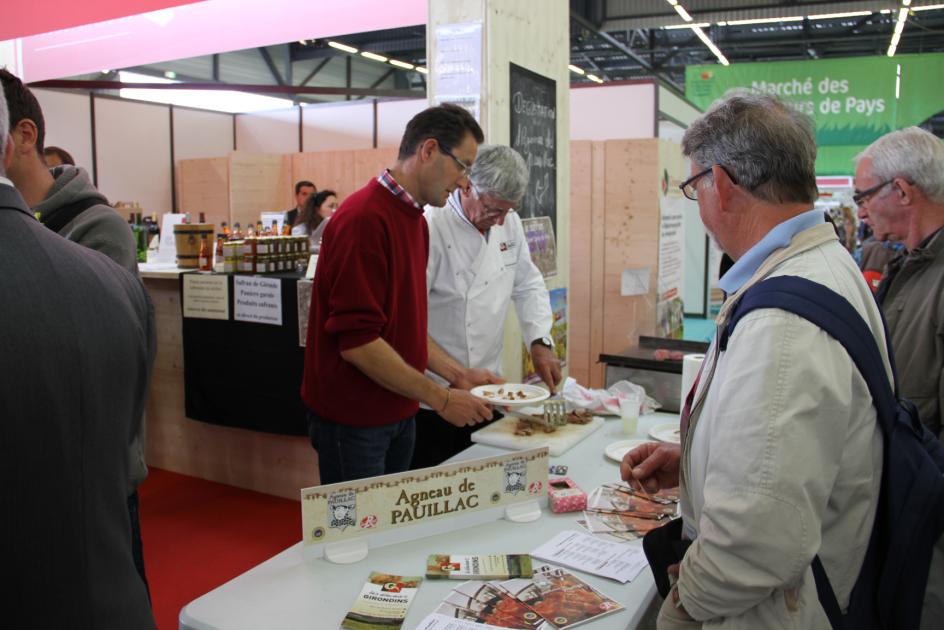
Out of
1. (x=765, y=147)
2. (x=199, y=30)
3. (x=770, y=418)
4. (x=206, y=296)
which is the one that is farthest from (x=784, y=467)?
(x=199, y=30)

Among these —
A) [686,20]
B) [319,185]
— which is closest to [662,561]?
[319,185]

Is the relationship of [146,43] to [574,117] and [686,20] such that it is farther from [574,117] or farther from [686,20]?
[686,20]

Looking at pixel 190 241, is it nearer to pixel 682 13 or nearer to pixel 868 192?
pixel 868 192

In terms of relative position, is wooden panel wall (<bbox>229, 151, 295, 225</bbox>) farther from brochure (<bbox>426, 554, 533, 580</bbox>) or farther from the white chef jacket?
brochure (<bbox>426, 554, 533, 580</bbox>)

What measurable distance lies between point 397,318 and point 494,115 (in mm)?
1211

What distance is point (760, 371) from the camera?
41.2 inches

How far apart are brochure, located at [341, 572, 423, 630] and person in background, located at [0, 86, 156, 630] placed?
1.42 feet

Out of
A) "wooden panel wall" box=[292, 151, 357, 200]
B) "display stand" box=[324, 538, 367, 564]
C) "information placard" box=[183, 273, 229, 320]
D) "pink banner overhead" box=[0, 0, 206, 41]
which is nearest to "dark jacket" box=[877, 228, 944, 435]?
"display stand" box=[324, 538, 367, 564]

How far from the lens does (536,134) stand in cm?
346

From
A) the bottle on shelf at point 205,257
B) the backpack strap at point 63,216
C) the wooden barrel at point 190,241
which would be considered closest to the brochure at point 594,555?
the backpack strap at point 63,216

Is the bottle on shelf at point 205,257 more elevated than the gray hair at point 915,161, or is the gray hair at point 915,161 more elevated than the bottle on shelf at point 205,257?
the gray hair at point 915,161

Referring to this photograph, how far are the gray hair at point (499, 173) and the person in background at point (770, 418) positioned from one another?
127cm

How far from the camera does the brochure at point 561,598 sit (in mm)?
1372

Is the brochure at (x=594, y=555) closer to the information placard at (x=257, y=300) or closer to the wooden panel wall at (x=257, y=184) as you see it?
the information placard at (x=257, y=300)
